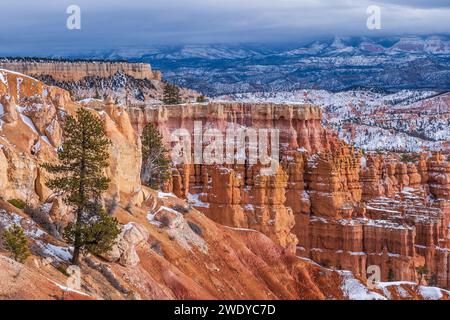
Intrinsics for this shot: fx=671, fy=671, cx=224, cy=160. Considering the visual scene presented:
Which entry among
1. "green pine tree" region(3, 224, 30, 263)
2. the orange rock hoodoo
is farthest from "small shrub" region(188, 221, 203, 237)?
"green pine tree" region(3, 224, 30, 263)

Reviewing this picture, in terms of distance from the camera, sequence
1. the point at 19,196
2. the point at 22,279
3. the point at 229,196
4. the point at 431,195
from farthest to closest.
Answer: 1. the point at 431,195
2. the point at 229,196
3. the point at 19,196
4. the point at 22,279

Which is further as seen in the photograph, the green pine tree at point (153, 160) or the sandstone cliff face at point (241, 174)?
the sandstone cliff face at point (241, 174)

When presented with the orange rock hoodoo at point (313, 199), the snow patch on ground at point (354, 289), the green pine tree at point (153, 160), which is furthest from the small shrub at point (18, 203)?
the orange rock hoodoo at point (313, 199)

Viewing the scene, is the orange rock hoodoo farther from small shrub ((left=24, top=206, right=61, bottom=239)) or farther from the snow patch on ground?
small shrub ((left=24, top=206, right=61, bottom=239))

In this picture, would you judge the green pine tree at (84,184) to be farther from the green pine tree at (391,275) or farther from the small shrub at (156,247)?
the green pine tree at (391,275)

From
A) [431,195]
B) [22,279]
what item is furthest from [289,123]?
[22,279]

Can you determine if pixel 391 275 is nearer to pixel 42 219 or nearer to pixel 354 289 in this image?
pixel 354 289

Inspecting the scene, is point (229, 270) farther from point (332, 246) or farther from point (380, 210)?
point (380, 210)

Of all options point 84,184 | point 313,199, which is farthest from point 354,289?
point 84,184
